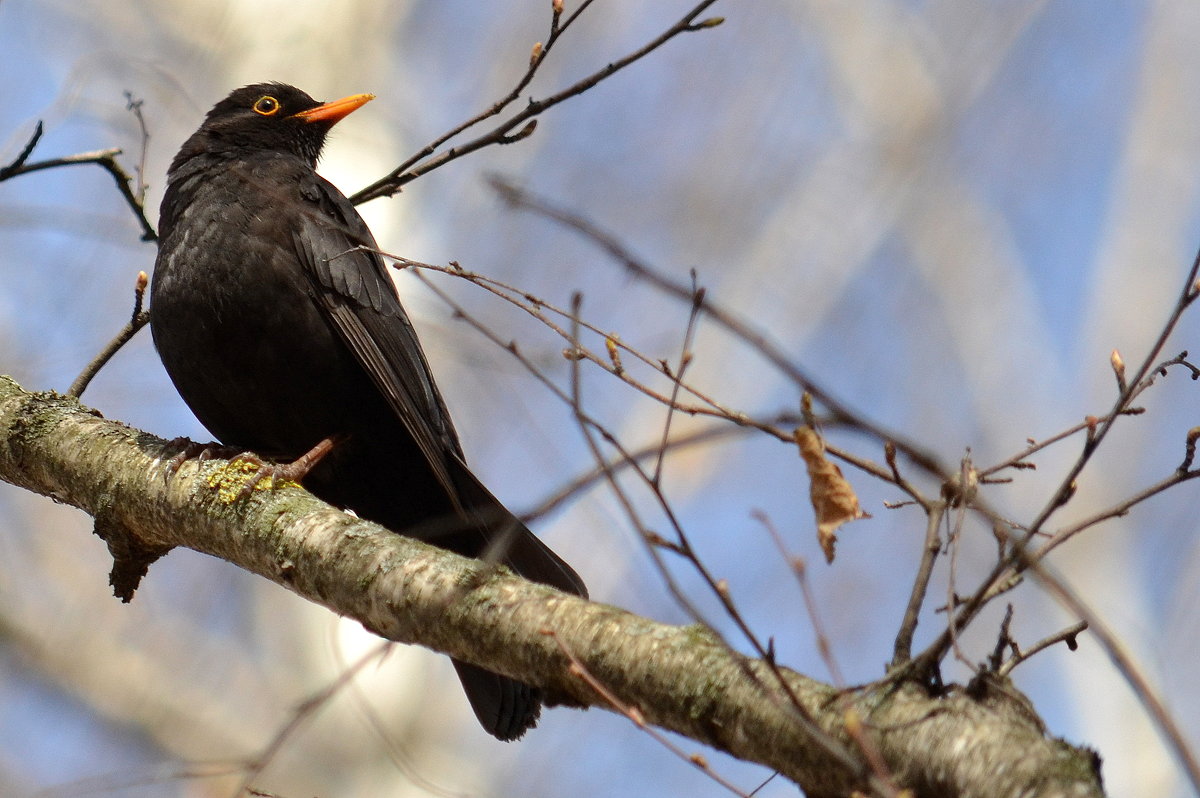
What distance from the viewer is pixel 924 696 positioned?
6.38ft

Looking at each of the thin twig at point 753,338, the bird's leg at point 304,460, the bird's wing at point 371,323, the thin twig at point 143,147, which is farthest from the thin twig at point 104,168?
the thin twig at point 753,338

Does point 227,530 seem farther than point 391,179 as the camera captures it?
No

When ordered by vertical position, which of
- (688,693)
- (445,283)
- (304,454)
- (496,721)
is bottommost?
(688,693)

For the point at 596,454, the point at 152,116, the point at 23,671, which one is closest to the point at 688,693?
the point at 596,454

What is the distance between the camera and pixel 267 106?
16.8ft

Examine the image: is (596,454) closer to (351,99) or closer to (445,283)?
(351,99)

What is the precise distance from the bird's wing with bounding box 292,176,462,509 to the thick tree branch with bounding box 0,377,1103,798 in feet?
2.58

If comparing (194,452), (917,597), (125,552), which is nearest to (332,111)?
(194,452)

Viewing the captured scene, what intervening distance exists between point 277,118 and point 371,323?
152 centimetres

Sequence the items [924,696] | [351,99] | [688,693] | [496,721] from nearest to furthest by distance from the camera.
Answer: [924,696] → [688,693] → [496,721] → [351,99]

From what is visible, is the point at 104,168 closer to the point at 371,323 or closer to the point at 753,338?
the point at 371,323

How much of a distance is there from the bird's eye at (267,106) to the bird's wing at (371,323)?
37.4 inches

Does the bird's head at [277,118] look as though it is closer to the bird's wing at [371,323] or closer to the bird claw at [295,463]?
the bird's wing at [371,323]

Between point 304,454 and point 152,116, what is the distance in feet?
6.74
